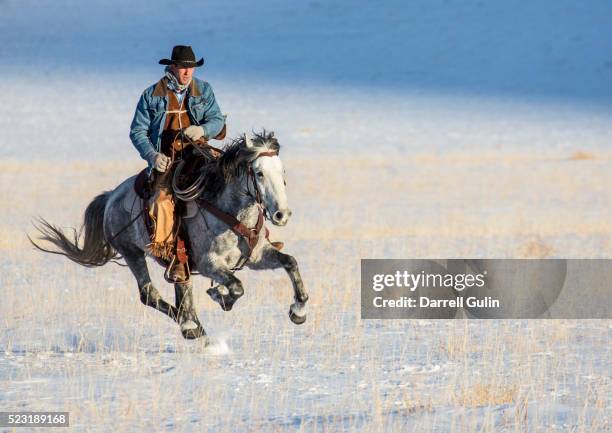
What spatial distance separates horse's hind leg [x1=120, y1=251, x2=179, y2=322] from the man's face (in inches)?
67.7

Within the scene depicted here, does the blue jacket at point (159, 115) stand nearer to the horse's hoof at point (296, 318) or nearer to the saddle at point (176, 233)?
the saddle at point (176, 233)

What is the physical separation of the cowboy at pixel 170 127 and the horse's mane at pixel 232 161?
279 millimetres

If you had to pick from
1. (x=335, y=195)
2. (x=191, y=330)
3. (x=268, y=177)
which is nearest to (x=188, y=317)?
(x=191, y=330)

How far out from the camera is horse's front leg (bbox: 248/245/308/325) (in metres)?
9.12

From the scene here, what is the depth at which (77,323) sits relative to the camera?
37.2 feet

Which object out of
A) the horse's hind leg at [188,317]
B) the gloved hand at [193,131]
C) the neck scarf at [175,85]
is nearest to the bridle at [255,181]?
the gloved hand at [193,131]

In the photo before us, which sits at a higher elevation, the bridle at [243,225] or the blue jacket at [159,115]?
the blue jacket at [159,115]

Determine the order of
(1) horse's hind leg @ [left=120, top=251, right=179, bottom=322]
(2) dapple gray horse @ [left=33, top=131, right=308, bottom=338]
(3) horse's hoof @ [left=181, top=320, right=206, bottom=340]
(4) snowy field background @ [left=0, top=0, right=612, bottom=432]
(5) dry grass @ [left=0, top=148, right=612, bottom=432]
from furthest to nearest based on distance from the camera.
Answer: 1. (1) horse's hind leg @ [left=120, top=251, right=179, bottom=322]
2. (3) horse's hoof @ [left=181, top=320, right=206, bottom=340]
3. (2) dapple gray horse @ [left=33, top=131, right=308, bottom=338]
4. (4) snowy field background @ [left=0, top=0, right=612, bottom=432]
5. (5) dry grass @ [left=0, top=148, right=612, bottom=432]

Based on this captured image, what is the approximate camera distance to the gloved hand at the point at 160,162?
30.3ft

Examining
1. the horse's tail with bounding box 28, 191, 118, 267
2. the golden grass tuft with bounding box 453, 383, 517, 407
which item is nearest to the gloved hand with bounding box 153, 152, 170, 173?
the horse's tail with bounding box 28, 191, 118, 267

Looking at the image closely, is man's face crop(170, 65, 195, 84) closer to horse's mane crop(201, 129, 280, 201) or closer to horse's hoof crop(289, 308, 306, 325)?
horse's mane crop(201, 129, 280, 201)

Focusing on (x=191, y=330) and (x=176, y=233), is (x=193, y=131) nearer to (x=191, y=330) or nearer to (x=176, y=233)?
(x=176, y=233)

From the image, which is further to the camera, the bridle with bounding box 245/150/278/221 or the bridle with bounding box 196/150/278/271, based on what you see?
the bridle with bounding box 196/150/278/271

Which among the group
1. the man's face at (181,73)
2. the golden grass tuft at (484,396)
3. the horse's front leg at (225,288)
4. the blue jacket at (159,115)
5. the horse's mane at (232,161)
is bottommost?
the golden grass tuft at (484,396)
